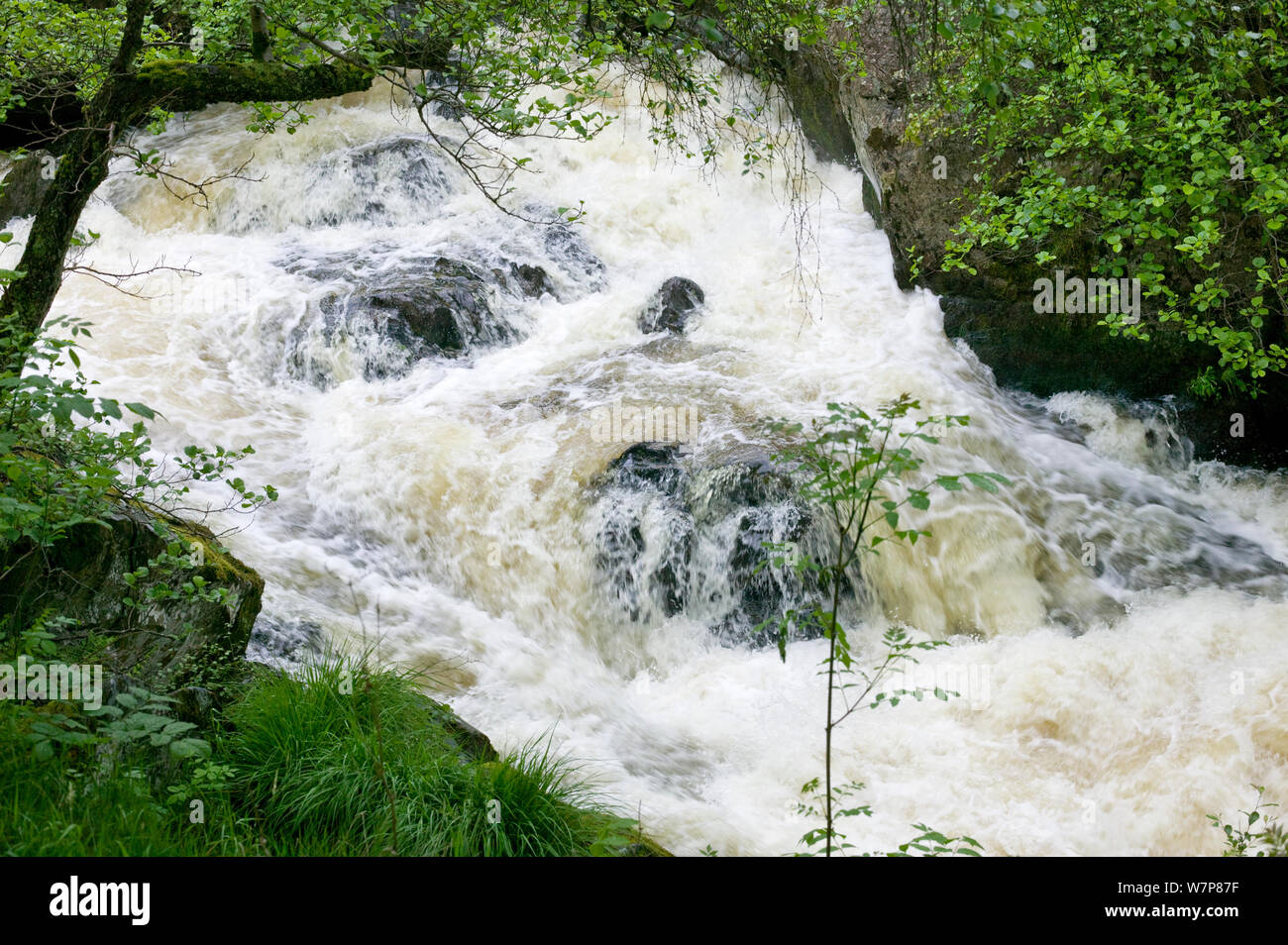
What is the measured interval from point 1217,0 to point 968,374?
4016mm

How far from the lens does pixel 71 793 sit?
112 inches

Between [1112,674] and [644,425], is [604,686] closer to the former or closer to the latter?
[644,425]

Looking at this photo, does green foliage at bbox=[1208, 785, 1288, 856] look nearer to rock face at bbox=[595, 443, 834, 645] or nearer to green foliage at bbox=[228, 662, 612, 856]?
green foliage at bbox=[228, 662, 612, 856]

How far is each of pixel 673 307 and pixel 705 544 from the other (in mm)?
3887

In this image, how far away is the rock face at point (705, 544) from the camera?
7.21 m

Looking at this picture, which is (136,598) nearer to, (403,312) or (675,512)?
(675,512)

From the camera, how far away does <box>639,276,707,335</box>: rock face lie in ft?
33.9

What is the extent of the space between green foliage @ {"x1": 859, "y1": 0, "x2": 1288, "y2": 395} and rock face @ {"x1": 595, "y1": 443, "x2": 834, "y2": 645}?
2608 mm

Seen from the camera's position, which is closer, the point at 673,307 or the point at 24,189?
the point at 673,307

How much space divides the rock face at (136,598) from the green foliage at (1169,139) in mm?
4167

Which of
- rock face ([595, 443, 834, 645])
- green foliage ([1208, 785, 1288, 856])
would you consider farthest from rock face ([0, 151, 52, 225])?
green foliage ([1208, 785, 1288, 856])

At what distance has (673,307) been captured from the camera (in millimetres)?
10445

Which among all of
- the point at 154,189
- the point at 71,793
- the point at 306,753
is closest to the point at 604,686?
the point at 306,753

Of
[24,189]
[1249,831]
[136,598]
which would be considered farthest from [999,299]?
[24,189]
